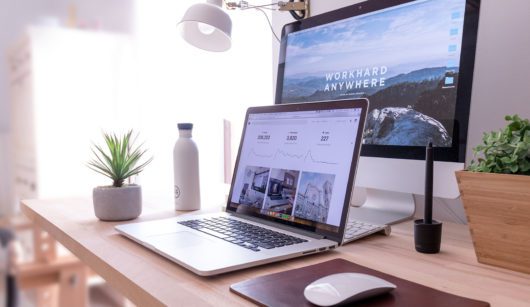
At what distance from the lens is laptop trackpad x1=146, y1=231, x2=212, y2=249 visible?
23.9 inches

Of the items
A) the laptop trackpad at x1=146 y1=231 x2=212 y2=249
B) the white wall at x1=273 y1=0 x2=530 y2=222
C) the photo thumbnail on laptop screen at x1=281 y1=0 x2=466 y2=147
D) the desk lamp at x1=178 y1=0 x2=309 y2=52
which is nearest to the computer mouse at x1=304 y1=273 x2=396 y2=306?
the laptop trackpad at x1=146 y1=231 x2=212 y2=249

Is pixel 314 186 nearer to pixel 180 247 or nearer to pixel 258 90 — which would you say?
pixel 180 247

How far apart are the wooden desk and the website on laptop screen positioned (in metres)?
0.09

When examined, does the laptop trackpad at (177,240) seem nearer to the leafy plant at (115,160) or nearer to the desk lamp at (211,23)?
the leafy plant at (115,160)

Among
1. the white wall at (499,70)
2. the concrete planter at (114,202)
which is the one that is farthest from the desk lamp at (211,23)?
the white wall at (499,70)

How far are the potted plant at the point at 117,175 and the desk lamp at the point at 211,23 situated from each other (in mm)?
312

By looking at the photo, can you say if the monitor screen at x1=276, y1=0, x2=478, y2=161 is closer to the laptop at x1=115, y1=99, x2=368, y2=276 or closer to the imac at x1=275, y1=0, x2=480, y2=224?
the imac at x1=275, y1=0, x2=480, y2=224

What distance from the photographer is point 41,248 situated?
174cm

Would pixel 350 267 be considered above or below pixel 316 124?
below

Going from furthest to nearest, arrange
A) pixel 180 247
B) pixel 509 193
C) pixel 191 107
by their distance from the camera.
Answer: pixel 191 107 → pixel 180 247 → pixel 509 193

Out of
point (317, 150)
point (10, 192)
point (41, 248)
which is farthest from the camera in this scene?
point (41, 248)

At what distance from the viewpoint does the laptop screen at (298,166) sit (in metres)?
0.65

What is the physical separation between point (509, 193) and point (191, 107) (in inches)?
65.0

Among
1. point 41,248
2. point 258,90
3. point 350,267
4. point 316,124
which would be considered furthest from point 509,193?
point 41,248
